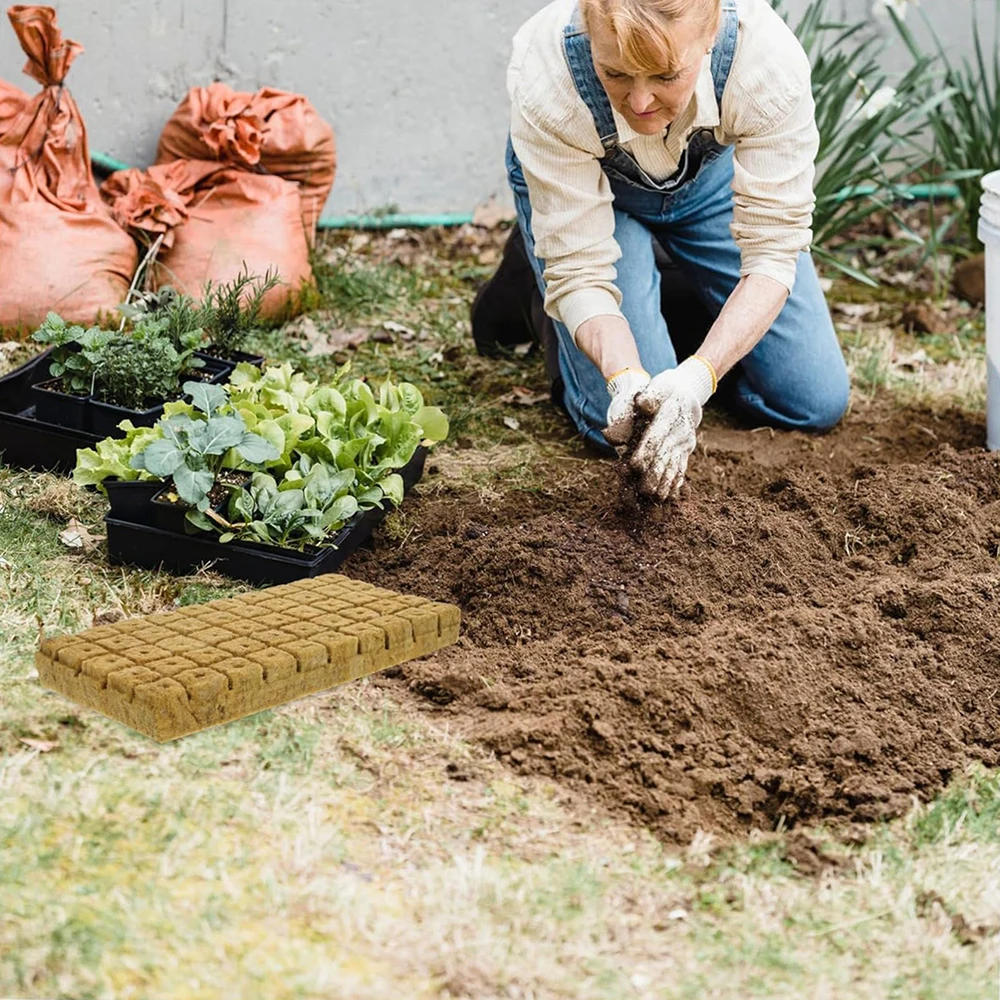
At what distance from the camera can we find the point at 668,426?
2684 mm

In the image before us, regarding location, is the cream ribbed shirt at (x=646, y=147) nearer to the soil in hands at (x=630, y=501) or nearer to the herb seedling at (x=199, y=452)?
the soil in hands at (x=630, y=501)

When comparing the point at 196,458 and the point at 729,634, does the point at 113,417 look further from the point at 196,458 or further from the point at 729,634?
the point at 729,634

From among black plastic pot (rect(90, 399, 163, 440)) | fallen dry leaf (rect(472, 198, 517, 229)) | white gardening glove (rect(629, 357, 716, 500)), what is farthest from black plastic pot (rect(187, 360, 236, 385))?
fallen dry leaf (rect(472, 198, 517, 229))

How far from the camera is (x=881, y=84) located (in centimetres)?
499

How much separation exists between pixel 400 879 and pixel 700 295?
87.9 inches

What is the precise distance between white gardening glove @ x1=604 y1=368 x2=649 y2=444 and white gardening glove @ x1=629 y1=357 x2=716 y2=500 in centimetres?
3

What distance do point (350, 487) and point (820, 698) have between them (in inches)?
43.1

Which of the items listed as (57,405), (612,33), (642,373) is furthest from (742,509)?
(57,405)

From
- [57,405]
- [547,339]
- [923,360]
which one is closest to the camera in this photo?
[57,405]

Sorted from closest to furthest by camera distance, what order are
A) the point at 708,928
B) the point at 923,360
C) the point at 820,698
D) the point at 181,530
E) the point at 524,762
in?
1. the point at 708,928
2. the point at 524,762
3. the point at 820,698
4. the point at 181,530
5. the point at 923,360

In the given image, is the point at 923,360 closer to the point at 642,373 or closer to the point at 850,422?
the point at 850,422

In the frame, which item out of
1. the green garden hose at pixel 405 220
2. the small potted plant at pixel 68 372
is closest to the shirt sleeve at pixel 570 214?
the small potted plant at pixel 68 372

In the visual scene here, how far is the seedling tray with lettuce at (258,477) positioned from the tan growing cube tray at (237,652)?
0.49 feet

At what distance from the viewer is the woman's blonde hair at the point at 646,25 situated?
244cm
